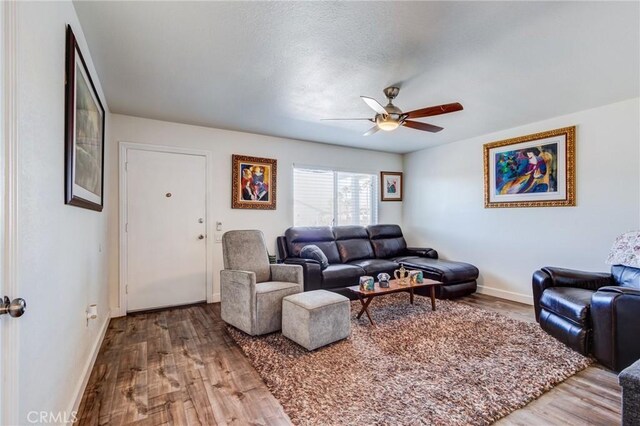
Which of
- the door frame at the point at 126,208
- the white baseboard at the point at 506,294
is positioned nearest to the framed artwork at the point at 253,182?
the door frame at the point at 126,208

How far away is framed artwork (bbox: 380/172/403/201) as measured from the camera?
553 cm

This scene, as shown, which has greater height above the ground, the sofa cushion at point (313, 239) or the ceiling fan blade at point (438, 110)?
the ceiling fan blade at point (438, 110)

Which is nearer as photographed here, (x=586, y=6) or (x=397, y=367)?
(x=586, y=6)

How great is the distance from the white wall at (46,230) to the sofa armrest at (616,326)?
132 inches

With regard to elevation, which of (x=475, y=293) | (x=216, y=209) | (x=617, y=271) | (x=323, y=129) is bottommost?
(x=475, y=293)

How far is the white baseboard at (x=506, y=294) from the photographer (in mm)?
3815

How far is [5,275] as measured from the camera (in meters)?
0.88

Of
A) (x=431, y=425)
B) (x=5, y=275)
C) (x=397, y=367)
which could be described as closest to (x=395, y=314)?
(x=397, y=367)

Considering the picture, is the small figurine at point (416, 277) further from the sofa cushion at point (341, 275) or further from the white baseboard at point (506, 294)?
the white baseboard at point (506, 294)

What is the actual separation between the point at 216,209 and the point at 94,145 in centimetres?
180

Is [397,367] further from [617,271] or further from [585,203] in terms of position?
[585,203]

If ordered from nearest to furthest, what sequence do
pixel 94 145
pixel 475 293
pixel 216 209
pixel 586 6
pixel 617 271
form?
pixel 586 6 → pixel 94 145 → pixel 617 271 → pixel 216 209 → pixel 475 293

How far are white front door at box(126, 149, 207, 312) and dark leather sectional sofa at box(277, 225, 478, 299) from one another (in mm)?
1206

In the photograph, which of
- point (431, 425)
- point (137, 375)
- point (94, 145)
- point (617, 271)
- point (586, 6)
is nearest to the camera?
point (431, 425)
